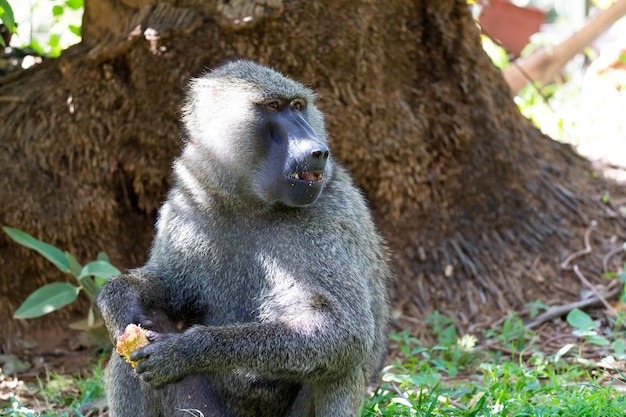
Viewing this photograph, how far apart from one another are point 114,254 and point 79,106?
84cm

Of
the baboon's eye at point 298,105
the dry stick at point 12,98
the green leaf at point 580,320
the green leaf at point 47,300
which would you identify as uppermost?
the baboon's eye at point 298,105

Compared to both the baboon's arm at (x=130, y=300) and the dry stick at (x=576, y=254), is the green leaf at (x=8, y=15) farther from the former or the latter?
the dry stick at (x=576, y=254)

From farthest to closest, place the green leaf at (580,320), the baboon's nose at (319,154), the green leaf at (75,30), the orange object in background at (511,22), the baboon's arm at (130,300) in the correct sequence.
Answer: the orange object in background at (511,22) → the green leaf at (75,30) → the green leaf at (580,320) → the baboon's arm at (130,300) → the baboon's nose at (319,154)

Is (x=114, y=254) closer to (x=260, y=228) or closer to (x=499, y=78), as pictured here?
(x=260, y=228)

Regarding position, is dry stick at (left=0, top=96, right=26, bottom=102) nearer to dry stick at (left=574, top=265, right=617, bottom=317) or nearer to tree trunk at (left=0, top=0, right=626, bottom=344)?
tree trunk at (left=0, top=0, right=626, bottom=344)

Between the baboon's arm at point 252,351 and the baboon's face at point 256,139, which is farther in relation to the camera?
the baboon's face at point 256,139

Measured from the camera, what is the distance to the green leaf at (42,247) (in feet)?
12.4

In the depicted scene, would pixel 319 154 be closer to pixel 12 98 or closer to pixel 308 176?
pixel 308 176

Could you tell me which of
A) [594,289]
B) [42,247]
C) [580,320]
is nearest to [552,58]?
[594,289]

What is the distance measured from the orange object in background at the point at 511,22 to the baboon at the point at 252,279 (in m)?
6.70

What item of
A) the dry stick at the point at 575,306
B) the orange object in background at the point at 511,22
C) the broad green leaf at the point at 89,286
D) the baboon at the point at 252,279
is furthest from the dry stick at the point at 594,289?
the orange object in background at the point at 511,22

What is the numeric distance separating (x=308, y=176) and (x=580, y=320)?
1976 mm

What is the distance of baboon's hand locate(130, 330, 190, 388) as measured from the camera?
2535mm

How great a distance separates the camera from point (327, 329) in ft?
8.59
